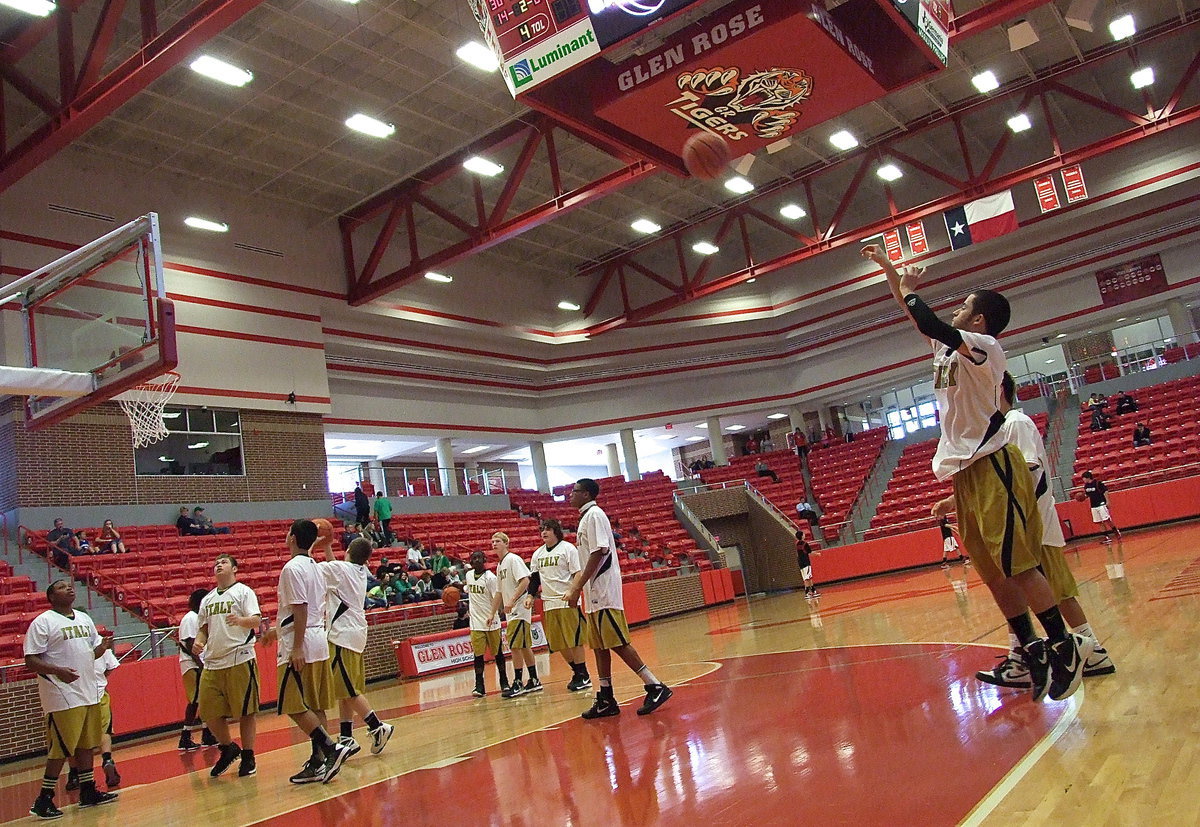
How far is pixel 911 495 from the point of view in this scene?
23953mm

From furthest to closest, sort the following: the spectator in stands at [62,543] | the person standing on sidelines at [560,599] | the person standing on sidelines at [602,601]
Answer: the spectator in stands at [62,543], the person standing on sidelines at [560,599], the person standing on sidelines at [602,601]

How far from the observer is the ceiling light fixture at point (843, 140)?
21.5m

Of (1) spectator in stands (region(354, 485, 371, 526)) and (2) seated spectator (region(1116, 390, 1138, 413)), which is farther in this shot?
(2) seated spectator (region(1116, 390, 1138, 413))

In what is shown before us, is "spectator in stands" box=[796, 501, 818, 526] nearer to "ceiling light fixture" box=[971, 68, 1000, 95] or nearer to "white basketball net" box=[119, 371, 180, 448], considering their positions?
"ceiling light fixture" box=[971, 68, 1000, 95]

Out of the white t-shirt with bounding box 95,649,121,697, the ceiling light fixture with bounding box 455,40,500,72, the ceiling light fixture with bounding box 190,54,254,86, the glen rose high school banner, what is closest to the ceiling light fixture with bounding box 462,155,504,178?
the ceiling light fixture with bounding box 455,40,500,72

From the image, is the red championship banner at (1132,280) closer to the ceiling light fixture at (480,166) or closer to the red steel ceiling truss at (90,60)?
the ceiling light fixture at (480,166)

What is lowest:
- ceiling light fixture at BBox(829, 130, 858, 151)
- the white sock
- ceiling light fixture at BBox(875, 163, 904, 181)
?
the white sock

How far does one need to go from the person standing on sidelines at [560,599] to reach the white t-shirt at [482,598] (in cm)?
70

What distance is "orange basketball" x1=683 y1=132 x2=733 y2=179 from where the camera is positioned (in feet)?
35.6

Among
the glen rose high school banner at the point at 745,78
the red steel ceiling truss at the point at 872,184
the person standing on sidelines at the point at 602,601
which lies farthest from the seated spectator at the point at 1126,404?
the person standing on sidelines at the point at 602,601

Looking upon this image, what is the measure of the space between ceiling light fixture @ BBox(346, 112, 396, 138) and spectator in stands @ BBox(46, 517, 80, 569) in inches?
348

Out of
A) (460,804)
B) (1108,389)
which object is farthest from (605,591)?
(1108,389)

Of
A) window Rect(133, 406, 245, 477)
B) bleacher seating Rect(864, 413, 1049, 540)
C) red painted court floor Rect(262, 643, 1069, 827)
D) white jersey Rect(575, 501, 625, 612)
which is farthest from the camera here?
bleacher seating Rect(864, 413, 1049, 540)

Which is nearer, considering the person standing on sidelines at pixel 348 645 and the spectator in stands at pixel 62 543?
the person standing on sidelines at pixel 348 645
